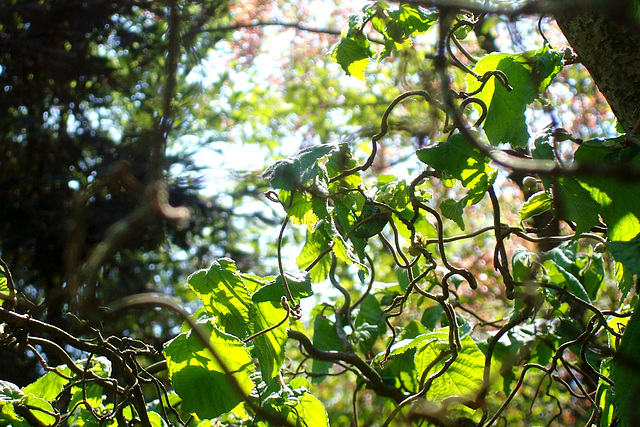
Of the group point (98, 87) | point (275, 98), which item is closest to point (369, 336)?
point (98, 87)

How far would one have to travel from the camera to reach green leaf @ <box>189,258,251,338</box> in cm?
81

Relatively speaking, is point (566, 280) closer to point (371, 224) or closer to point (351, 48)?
point (371, 224)

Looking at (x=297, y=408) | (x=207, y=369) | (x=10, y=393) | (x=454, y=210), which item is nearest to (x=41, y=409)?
(x=10, y=393)

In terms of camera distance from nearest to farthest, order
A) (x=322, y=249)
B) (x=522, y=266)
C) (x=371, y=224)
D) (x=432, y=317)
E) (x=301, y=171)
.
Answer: (x=301, y=171)
(x=371, y=224)
(x=322, y=249)
(x=522, y=266)
(x=432, y=317)

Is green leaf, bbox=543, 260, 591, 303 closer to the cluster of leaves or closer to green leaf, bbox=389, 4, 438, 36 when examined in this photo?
the cluster of leaves

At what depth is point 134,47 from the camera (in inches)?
151

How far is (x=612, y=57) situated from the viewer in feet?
2.83

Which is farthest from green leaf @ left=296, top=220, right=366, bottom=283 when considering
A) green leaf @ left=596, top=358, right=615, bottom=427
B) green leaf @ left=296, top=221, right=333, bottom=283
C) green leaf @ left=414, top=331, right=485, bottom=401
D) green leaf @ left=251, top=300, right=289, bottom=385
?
green leaf @ left=596, top=358, right=615, bottom=427

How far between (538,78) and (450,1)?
1.74ft

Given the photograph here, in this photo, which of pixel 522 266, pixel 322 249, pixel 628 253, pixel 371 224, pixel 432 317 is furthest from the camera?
pixel 432 317

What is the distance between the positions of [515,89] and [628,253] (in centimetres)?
33

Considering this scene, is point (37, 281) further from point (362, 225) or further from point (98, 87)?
point (362, 225)

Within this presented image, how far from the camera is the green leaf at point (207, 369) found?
2.56ft

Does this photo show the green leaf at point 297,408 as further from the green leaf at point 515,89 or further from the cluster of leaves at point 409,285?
the green leaf at point 515,89
